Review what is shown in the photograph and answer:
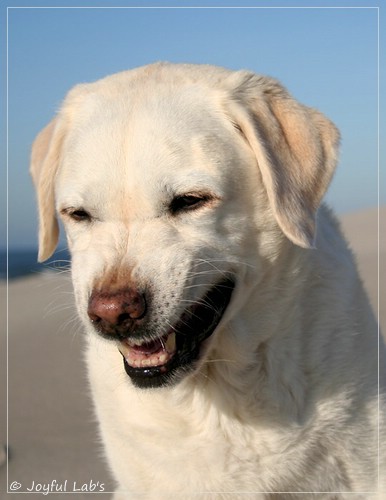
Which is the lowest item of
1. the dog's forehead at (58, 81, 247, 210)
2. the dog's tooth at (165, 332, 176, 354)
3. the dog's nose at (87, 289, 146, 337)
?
the dog's tooth at (165, 332, 176, 354)

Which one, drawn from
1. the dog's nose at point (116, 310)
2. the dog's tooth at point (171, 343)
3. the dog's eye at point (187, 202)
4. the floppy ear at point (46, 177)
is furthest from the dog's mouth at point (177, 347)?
the floppy ear at point (46, 177)

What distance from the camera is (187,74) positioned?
3.96 meters

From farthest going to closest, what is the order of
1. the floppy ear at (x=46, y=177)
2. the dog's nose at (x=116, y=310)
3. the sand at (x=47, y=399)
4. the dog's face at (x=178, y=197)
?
1. the sand at (x=47, y=399)
2. the floppy ear at (x=46, y=177)
3. the dog's face at (x=178, y=197)
4. the dog's nose at (x=116, y=310)

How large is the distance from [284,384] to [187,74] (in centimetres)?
144

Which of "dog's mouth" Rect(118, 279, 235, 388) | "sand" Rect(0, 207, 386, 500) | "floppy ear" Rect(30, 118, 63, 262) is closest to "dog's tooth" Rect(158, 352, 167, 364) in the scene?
"dog's mouth" Rect(118, 279, 235, 388)

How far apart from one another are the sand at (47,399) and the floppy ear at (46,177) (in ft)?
0.83

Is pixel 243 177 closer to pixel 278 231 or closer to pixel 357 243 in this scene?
pixel 278 231

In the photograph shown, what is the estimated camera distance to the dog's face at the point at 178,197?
11.3 ft

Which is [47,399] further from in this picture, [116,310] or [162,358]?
[116,310]

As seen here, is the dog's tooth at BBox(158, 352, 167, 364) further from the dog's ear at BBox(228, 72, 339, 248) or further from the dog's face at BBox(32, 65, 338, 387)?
the dog's ear at BBox(228, 72, 339, 248)

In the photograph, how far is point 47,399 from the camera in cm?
864

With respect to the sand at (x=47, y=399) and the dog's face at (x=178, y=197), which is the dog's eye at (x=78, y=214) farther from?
the sand at (x=47, y=399)

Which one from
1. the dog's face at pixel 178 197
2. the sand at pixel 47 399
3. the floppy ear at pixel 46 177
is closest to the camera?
the dog's face at pixel 178 197

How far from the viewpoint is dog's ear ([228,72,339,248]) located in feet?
12.1
